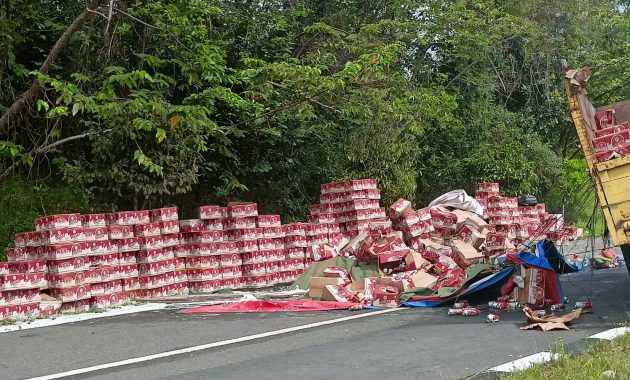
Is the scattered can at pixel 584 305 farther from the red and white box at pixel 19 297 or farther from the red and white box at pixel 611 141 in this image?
the red and white box at pixel 19 297

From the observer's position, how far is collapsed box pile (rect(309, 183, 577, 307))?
11492 mm

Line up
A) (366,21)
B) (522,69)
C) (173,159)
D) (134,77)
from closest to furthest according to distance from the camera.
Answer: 1. (134,77)
2. (173,159)
3. (366,21)
4. (522,69)

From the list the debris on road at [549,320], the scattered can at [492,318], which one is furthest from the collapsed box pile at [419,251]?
the scattered can at [492,318]

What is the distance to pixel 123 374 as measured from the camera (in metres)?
7.21

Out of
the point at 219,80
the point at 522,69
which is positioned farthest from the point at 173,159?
the point at 522,69

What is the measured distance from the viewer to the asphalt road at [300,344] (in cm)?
696

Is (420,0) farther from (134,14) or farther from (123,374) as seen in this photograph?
(123,374)

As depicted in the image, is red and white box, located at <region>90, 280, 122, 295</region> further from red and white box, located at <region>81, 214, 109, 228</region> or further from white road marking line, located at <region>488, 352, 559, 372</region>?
white road marking line, located at <region>488, 352, 559, 372</region>

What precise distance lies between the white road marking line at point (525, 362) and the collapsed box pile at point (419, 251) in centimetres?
385

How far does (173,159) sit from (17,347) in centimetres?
636

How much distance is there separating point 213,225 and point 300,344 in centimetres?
623

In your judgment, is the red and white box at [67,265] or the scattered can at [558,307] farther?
the red and white box at [67,265]

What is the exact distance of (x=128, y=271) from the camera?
12828 millimetres

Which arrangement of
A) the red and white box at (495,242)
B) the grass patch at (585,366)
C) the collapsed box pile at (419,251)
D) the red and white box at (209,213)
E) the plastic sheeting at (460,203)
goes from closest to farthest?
the grass patch at (585,366) < the collapsed box pile at (419,251) < the red and white box at (495,242) < the red and white box at (209,213) < the plastic sheeting at (460,203)
